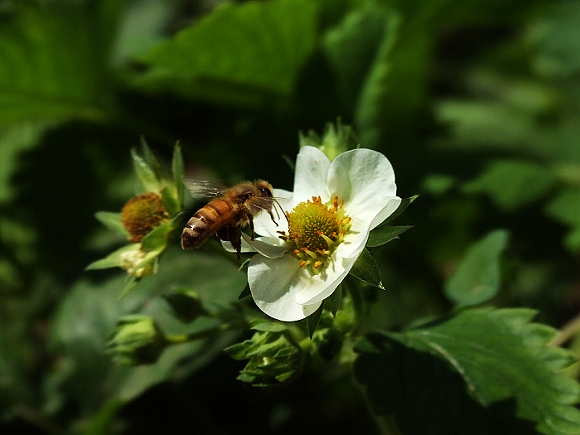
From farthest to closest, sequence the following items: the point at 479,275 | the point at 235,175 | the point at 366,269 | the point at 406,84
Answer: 1. the point at 406,84
2. the point at 235,175
3. the point at 479,275
4. the point at 366,269

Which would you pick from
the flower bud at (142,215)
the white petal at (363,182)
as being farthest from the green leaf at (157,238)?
the white petal at (363,182)

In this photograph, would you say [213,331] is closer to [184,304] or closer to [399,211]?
[184,304]

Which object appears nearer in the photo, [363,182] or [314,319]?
[314,319]

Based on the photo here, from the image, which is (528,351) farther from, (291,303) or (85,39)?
(85,39)

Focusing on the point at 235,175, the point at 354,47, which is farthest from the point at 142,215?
the point at 354,47

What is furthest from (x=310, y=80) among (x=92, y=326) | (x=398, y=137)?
(x=92, y=326)

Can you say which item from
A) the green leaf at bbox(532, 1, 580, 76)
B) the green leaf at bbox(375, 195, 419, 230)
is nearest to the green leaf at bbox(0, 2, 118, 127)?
the green leaf at bbox(375, 195, 419, 230)

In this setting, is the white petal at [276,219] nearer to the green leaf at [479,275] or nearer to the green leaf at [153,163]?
the green leaf at [153,163]
